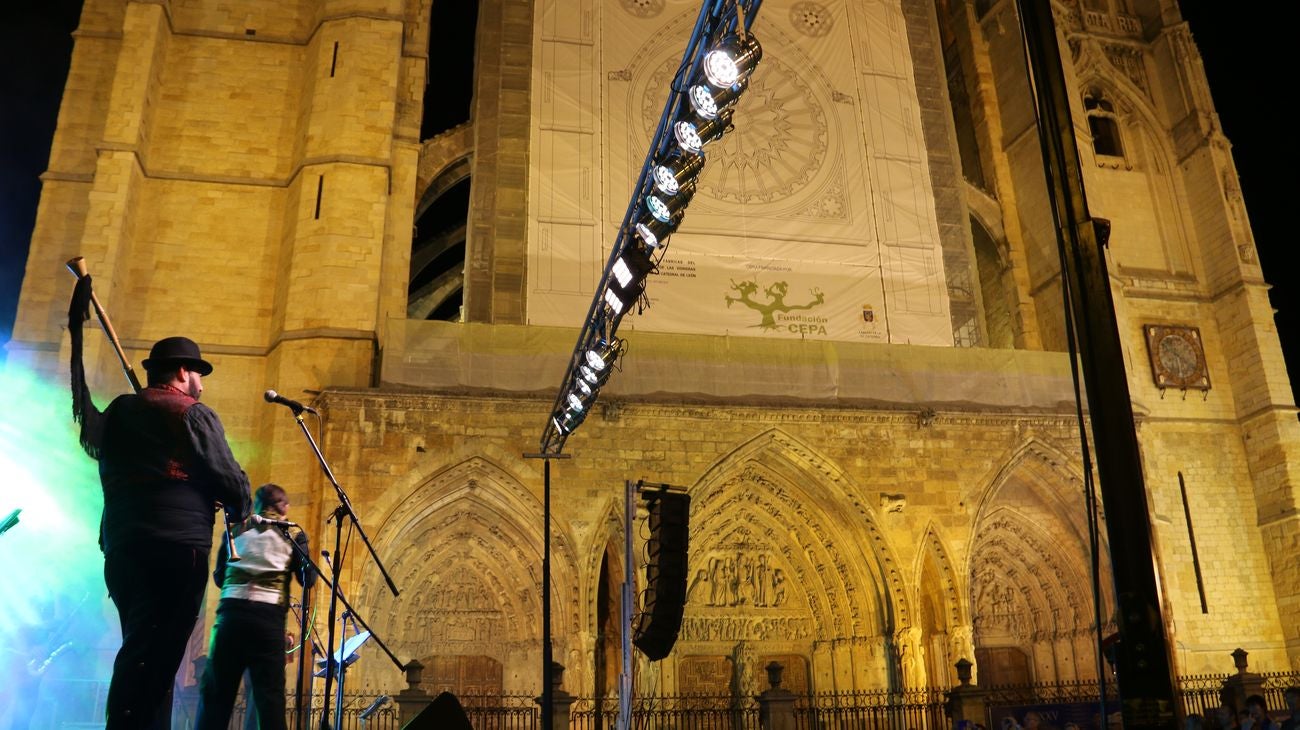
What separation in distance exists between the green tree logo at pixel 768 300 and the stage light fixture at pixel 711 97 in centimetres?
692

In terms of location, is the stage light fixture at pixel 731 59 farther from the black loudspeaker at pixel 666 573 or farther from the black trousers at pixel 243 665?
the black trousers at pixel 243 665

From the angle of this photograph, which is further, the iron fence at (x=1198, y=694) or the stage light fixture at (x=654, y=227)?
the iron fence at (x=1198, y=694)

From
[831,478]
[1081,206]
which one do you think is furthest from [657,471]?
[1081,206]

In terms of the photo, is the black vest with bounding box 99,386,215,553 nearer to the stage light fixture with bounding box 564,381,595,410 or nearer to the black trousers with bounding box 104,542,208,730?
the black trousers with bounding box 104,542,208,730

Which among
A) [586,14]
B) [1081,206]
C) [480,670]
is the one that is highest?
[586,14]

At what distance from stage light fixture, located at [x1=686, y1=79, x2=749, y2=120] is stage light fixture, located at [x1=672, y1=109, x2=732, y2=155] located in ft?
0.30

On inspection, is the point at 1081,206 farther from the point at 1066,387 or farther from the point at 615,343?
the point at 1066,387

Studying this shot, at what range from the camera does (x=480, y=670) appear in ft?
33.6

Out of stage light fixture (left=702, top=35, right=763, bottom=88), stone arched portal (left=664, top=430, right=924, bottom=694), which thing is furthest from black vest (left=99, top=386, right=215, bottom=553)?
stone arched portal (left=664, top=430, right=924, bottom=694)

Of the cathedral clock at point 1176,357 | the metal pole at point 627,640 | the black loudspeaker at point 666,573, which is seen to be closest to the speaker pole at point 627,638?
the metal pole at point 627,640

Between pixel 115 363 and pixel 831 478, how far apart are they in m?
7.98

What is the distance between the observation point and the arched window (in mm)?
15156

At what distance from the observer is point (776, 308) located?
12188 mm

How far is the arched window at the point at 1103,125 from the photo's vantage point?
597 inches
